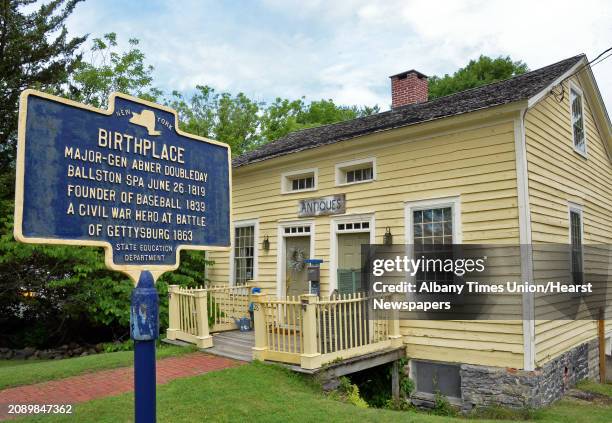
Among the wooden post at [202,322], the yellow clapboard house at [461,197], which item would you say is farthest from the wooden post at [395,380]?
the wooden post at [202,322]

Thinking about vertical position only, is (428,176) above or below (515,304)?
above

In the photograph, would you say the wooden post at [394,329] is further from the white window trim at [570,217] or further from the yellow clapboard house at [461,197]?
the white window trim at [570,217]

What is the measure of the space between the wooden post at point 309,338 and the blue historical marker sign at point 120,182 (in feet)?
12.8

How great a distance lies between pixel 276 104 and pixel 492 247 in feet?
83.9

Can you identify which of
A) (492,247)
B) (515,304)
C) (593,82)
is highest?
(593,82)

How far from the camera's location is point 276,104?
32250mm

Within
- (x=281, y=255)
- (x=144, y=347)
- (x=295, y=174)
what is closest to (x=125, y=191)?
(x=144, y=347)

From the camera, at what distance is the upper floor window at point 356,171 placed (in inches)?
412

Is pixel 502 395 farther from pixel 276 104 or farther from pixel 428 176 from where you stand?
pixel 276 104

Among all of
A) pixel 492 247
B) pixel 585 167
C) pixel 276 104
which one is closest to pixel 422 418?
pixel 492 247

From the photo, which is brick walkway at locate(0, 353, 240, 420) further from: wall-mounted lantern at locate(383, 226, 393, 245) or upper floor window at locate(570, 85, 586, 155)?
upper floor window at locate(570, 85, 586, 155)

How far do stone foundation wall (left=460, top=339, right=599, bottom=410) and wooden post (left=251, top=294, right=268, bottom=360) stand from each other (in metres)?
3.60

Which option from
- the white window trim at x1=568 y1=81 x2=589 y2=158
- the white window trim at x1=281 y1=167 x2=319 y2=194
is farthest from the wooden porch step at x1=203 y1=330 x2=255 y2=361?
the white window trim at x1=568 y1=81 x2=589 y2=158

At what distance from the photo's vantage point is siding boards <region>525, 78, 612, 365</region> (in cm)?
866
